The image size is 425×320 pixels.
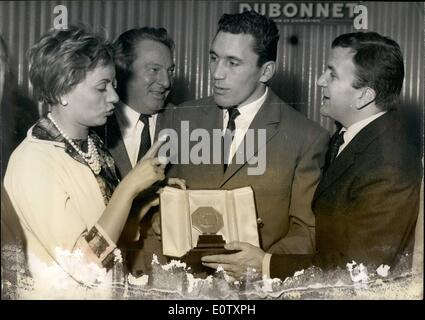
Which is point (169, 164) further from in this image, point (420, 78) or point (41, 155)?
point (420, 78)

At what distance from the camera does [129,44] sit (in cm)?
406

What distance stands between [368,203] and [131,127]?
1.07m

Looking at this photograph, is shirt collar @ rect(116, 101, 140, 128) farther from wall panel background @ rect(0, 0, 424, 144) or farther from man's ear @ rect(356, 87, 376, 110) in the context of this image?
man's ear @ rect(356, 87, 376, 110)

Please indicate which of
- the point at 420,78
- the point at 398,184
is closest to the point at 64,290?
the point at 398,184

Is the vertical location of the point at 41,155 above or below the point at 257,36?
below

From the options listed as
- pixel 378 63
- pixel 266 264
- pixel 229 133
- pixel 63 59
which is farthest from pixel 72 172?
pixel 378 63

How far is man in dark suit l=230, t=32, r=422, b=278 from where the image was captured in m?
3.98

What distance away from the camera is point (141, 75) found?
405 centimetres

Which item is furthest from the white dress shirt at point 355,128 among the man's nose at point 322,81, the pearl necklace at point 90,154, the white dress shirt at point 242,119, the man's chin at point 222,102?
the pearl necklace at point 90,154

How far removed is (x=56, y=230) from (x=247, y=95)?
39.1 inches

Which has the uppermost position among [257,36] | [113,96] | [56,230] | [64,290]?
[257,36]

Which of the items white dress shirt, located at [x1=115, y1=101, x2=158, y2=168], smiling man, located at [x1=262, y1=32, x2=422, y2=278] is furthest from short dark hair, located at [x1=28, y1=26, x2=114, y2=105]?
smiling man, located at [x1=262, y1=32, x2=422, y2=278]

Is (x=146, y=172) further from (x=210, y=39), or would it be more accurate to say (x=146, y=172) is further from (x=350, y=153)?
(x=350, y=153)

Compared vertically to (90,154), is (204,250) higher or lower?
lower
